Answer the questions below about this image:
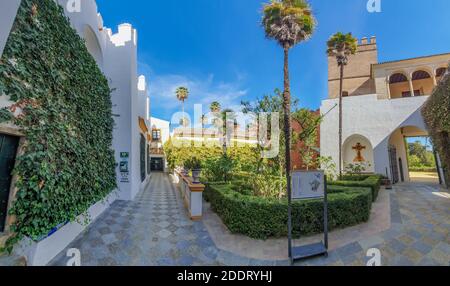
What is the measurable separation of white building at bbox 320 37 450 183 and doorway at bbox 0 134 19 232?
53.1 ft

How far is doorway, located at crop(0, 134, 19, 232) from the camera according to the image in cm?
309

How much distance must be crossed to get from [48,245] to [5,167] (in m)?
1.43

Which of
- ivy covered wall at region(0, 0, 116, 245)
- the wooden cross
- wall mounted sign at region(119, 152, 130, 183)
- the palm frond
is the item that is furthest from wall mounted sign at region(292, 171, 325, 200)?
the wooden cross

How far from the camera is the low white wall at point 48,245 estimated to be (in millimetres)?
3080

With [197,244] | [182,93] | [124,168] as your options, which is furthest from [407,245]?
[182,93]

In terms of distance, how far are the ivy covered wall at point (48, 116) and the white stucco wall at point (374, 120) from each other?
49.4 feet

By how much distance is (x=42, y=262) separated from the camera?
3268 millimetres

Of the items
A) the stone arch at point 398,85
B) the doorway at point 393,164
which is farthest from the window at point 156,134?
the stone arch at point 398,85

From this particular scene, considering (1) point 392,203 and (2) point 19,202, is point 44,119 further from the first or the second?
(1) point 392,203

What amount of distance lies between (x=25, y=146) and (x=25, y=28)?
6.05 ft

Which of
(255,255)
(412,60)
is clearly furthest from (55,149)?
(412,60)

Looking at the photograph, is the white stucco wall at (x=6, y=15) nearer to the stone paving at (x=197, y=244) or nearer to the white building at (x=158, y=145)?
the stone paving at (x=197, y=244)

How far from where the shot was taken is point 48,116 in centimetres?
363

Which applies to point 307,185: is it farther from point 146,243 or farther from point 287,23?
point 287,23
